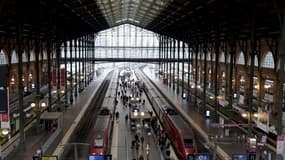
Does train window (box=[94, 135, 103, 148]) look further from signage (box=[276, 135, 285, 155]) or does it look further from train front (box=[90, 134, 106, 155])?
signage (box=[276, 135, 285, 155])

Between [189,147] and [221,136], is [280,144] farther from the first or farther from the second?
[221,136]

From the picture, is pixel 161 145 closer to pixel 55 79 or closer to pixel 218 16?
pixel 218 16

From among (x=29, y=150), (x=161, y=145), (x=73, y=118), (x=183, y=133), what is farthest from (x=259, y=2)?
(x=73, y=118)

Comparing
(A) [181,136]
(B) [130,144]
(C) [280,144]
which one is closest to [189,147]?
(A) [181,136]

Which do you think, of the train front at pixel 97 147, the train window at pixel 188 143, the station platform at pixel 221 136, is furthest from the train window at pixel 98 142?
the station platform at pixel 221 136

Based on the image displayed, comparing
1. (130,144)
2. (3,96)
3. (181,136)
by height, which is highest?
(3,96)

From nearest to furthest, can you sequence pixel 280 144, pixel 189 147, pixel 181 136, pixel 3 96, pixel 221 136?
1. pixel 280 144
2. pixel 3 96
3. pixel 189 147
4. pixel 181 136
5. pixel 221 136

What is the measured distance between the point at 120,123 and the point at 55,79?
10.8 m

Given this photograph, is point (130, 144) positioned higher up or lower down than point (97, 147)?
lower down

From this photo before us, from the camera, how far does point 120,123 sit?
45594mm

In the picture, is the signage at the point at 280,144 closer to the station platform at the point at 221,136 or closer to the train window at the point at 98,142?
the station platform at the point at 221,136

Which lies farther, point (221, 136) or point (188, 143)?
point (221, 136)

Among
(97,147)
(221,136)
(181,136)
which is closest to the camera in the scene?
(97,147)

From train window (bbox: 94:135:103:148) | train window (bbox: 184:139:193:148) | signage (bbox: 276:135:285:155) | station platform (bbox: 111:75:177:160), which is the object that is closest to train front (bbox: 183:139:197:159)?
train window (bbox: 184:139:193:148)
